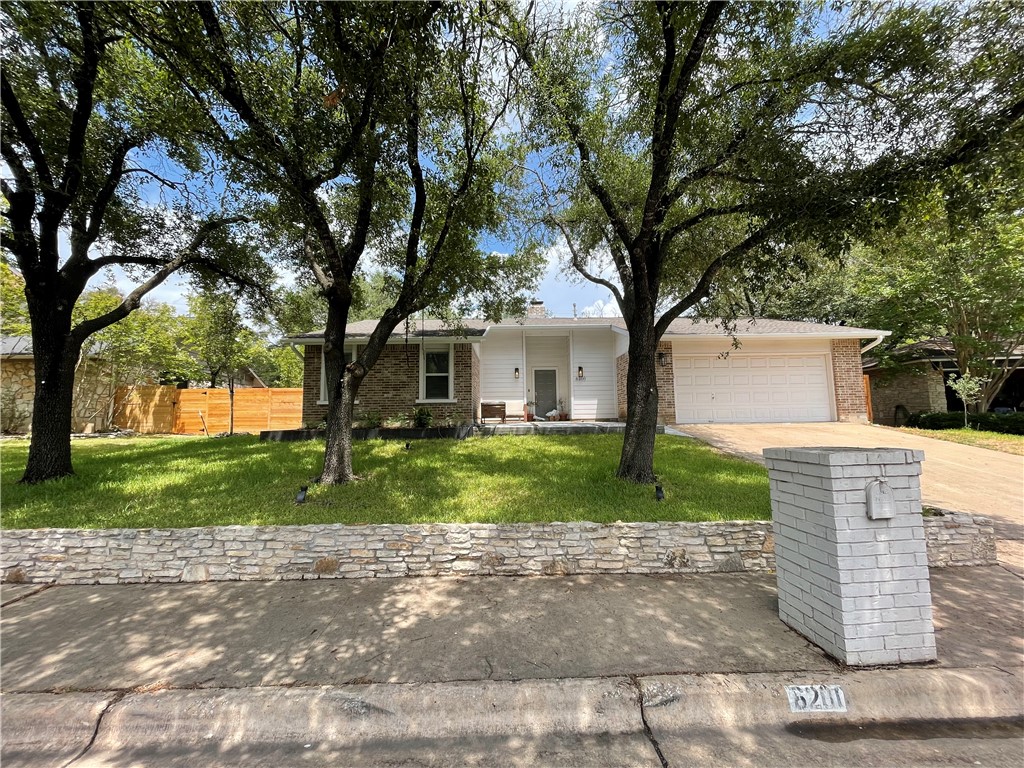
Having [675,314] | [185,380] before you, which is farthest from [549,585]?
[185,380]

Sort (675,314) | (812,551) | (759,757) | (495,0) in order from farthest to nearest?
(675,314) < (495,0) < (812,551) < (759,757)

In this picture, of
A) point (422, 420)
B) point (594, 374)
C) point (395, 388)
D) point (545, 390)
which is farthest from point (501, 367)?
point (422, 420)

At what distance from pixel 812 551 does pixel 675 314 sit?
4066 mm

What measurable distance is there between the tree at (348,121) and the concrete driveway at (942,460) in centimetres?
675

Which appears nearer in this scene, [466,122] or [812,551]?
[812,551]

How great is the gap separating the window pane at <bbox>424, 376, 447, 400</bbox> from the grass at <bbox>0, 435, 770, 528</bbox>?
3648mm

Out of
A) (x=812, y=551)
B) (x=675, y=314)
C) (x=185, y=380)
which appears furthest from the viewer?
(x=185, y=380)

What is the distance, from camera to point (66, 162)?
6.40m

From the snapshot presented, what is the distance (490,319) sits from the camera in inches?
387

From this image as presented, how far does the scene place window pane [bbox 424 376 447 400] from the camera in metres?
12.3

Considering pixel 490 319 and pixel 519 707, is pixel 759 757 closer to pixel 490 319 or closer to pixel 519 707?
pixel 519 707

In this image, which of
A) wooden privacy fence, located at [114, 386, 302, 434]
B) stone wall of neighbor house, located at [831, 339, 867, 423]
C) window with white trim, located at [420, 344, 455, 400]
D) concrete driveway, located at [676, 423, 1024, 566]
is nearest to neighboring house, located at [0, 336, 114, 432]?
wooden privacy fence, located at [114, 386, 302, 434]

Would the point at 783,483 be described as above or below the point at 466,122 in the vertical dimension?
below

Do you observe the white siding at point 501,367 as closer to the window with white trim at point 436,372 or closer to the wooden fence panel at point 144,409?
the window with white trim at point 436,372
